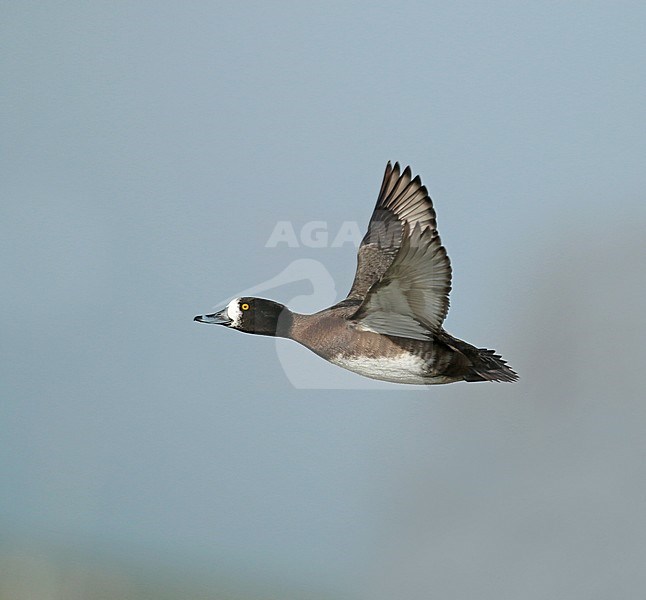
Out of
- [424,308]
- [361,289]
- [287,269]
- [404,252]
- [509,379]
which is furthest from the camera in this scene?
[287,269]

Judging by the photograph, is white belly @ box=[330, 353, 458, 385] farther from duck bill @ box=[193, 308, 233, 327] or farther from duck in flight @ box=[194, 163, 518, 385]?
duck bill @ box=[193, 308, 233, 327]

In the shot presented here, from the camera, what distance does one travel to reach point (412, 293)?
1776 mm

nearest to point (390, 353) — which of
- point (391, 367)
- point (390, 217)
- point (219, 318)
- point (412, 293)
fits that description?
point (391, 367)

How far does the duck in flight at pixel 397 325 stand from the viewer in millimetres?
1738

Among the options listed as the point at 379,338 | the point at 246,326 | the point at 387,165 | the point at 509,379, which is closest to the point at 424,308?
the point at 379,338

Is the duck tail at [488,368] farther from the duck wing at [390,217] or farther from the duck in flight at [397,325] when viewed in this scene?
the duck wing at [390,217]

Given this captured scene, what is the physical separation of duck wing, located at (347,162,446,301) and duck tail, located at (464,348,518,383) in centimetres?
35

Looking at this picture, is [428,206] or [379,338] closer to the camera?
[379,338]

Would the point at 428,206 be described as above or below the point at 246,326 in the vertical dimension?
above

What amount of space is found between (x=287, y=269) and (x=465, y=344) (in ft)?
1.94

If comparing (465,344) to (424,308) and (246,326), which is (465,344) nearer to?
(424,308)

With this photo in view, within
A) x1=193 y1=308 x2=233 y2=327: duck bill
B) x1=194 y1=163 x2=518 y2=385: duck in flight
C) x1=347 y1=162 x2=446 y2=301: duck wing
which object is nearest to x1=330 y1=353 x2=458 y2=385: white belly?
x1=194 y1=163 x2=518 y2=385: duck in flight

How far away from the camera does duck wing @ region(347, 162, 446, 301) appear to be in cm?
226

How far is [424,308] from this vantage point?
1.81 metres
